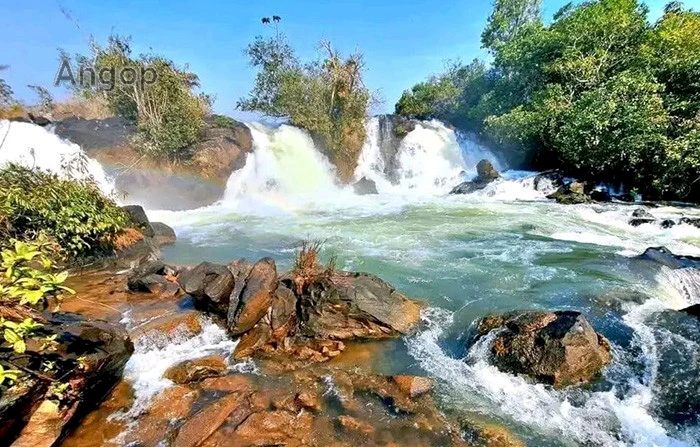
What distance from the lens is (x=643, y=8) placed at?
1903 cm

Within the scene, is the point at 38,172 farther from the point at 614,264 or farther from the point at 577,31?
the point at 577,31

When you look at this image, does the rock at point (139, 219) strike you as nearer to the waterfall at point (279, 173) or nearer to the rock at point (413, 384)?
the waterfall at point (279, 173)

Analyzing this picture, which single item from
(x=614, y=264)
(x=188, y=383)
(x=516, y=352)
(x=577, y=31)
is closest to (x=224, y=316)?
(x=188, y=383)

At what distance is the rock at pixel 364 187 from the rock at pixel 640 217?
11.4 metres

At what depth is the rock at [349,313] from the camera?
559 cm

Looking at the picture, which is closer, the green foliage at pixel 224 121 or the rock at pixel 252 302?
the rock at pixel 252 302

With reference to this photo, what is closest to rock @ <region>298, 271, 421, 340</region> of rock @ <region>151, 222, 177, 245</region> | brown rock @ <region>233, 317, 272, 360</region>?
brown rock @ <region>233, 317, 272, 360</region>

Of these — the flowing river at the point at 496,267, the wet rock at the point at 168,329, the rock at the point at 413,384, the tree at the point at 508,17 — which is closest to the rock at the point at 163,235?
the flowing river at the point at 496,267

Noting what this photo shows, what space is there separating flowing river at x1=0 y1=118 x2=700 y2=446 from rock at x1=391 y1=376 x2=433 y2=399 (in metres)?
0.17

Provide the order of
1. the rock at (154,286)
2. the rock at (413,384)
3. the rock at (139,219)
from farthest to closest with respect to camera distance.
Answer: the rock at (139,219), the rock at (154,286), the rock at (413,384)

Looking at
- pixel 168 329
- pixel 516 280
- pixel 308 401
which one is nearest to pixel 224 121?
pixel 168 329

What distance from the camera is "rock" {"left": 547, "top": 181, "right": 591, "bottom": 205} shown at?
15.0 meters

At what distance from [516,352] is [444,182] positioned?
17.4 meters

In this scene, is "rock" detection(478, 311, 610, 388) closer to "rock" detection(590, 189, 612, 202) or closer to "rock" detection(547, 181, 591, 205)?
"rock" detection(547, 181, 591, 205)
